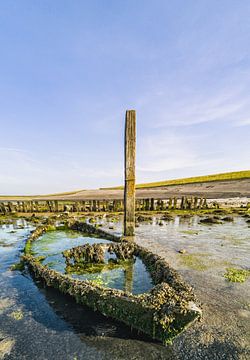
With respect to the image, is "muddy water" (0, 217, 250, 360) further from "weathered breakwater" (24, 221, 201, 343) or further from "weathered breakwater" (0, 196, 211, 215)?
"weathered breakwater" (0, 196, 211, 215)

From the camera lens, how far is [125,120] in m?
12.1

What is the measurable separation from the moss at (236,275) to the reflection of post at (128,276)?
2.45 meters

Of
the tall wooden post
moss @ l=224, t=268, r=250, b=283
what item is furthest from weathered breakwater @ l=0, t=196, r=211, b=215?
moss @ l=224, t=268, r=250, b=283

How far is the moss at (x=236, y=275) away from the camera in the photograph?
6.25m

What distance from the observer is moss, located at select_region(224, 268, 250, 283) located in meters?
6.25

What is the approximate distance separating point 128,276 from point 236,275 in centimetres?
280

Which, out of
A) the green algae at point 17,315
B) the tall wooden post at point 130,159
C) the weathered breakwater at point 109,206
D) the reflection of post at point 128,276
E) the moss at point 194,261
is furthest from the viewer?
the weathered breakwater at point 109,206

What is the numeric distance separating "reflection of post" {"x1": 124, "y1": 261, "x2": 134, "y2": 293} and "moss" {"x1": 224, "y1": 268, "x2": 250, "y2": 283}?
8.05ft

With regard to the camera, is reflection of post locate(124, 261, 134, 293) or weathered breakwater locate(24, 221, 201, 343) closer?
weathered breakwater locate(24, 221, 201, 343)

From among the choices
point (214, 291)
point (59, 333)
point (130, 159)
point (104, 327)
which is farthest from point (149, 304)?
point (130, 159)

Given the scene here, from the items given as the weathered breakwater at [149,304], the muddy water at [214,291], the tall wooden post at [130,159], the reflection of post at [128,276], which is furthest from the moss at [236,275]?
the tall wooden post at [130,159]

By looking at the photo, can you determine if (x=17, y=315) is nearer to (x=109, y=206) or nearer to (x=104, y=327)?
(x=104, y=327)

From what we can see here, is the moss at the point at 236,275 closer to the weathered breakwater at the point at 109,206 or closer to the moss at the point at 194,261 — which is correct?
the moss at the point at 194,261

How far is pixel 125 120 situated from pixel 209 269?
7.70 metres
